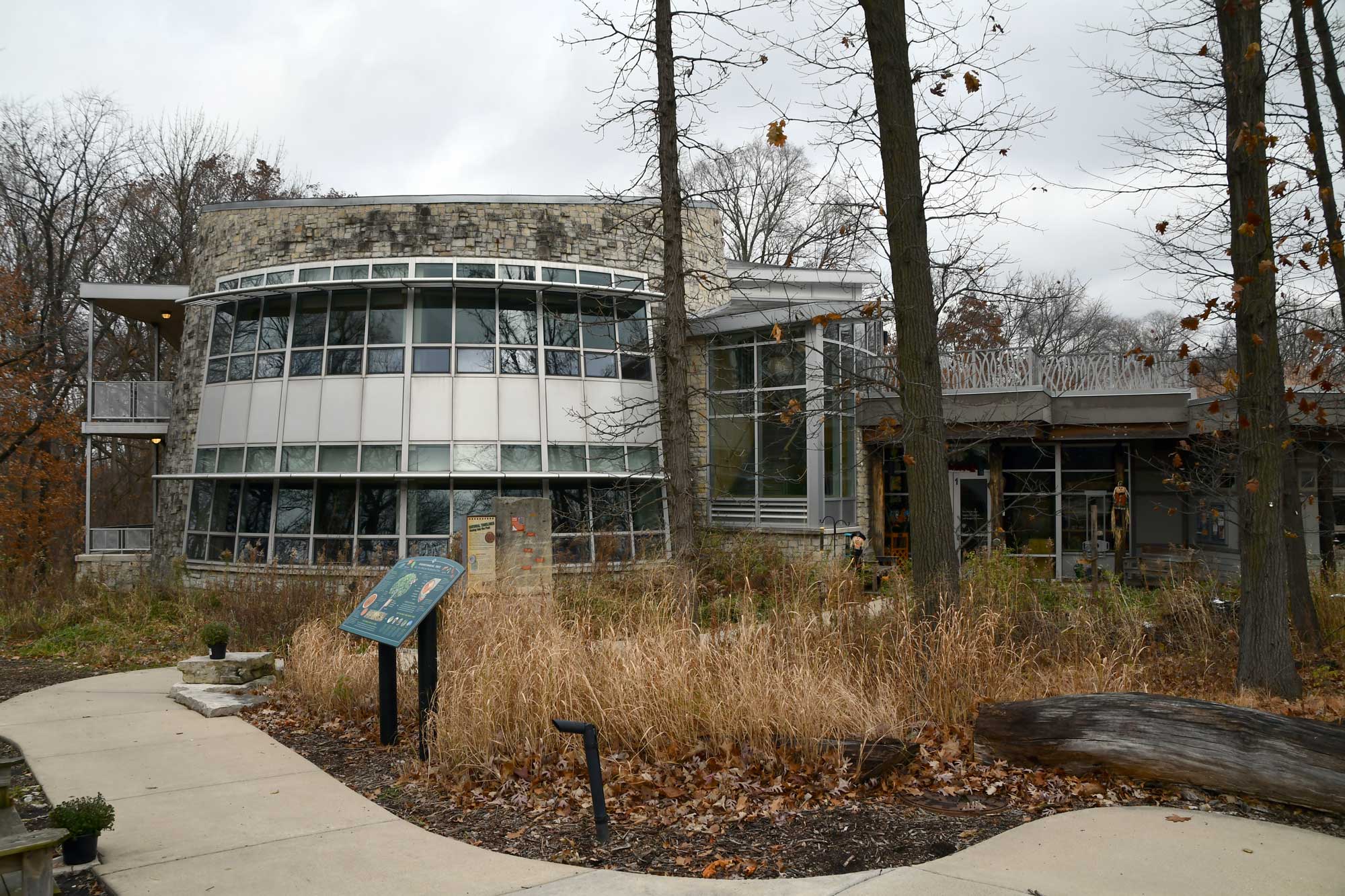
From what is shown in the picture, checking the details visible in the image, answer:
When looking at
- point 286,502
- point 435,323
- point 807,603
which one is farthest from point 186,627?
point 807,603

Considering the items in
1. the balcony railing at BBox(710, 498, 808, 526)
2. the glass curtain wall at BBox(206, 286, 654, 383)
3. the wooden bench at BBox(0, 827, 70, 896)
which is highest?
the glass curtain wall at BBox(206, 286, 654, 383)

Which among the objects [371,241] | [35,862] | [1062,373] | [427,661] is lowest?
[35,862]

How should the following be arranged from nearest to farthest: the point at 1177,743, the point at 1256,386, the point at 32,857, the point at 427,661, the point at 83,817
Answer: the point at 32,857 < the point at 83,817 < the point at 1177,743 < the point at 427,661 < the point at 1256,386

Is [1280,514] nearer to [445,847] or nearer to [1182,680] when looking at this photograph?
[1182,680]

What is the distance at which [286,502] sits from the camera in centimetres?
1841

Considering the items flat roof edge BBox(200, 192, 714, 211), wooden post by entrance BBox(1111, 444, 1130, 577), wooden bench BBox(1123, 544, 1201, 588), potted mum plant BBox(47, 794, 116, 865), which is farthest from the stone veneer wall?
potted mum plant BBox(47, 794, 116, 865)

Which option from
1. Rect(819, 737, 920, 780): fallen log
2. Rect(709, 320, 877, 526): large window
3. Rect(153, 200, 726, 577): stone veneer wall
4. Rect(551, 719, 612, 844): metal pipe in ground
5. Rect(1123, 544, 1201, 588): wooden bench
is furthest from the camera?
Rect(709, 320, 877, 526): large window

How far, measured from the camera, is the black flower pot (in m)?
4.75

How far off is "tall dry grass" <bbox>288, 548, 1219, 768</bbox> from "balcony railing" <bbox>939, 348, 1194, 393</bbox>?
10731mm

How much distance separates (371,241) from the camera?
18781 mm

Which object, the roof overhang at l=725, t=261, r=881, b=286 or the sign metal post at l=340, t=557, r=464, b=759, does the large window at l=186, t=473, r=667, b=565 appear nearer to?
the roof overhang at l=725, t=261, r=881, b=286

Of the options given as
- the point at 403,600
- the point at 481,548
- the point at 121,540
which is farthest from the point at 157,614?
the point at 403,600

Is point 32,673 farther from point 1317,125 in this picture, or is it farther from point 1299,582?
point 1317,125

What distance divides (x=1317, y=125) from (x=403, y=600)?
460 inches
